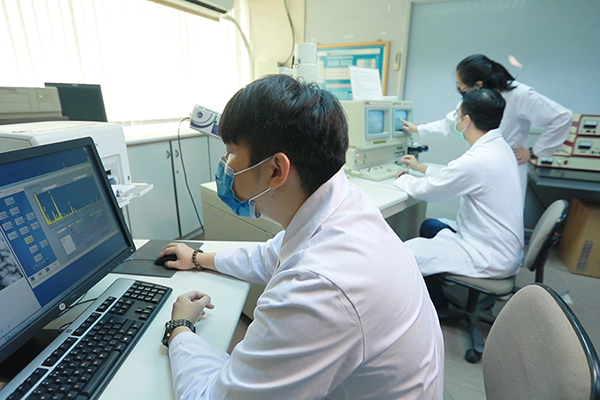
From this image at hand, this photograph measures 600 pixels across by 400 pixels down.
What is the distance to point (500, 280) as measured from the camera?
158cm

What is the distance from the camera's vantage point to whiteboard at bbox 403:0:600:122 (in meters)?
2.48

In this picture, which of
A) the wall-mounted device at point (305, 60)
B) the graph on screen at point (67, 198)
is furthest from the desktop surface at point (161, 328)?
the wall-mounted device at point (305, 60)

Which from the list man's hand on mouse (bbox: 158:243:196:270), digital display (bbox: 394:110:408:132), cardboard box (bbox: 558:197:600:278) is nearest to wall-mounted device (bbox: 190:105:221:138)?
man's hand on mouse (bbox: 158:243:196:270)

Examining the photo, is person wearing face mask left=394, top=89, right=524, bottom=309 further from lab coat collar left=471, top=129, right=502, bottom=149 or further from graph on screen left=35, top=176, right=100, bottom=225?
graph on screen left=35, top=176, right=100, bottom=225

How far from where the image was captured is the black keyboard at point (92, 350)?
1.85ft

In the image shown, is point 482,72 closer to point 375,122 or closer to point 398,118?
point 398,118

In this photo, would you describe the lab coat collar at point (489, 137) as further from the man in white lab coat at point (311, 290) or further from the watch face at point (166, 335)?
the watch face at point (166, 335)

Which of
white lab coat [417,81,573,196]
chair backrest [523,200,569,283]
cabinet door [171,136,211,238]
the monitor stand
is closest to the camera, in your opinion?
the monitor stand

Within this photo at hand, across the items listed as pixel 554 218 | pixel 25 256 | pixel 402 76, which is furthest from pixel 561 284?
pixel 25 256

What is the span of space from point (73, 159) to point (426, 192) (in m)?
1.56

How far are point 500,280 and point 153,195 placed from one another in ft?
7.53

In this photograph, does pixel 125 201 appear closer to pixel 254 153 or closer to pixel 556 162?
pixel 254 153

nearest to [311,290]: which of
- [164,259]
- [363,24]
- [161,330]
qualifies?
[161,330]

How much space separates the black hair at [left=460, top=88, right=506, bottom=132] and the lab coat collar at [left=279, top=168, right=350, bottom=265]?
4.41ft
